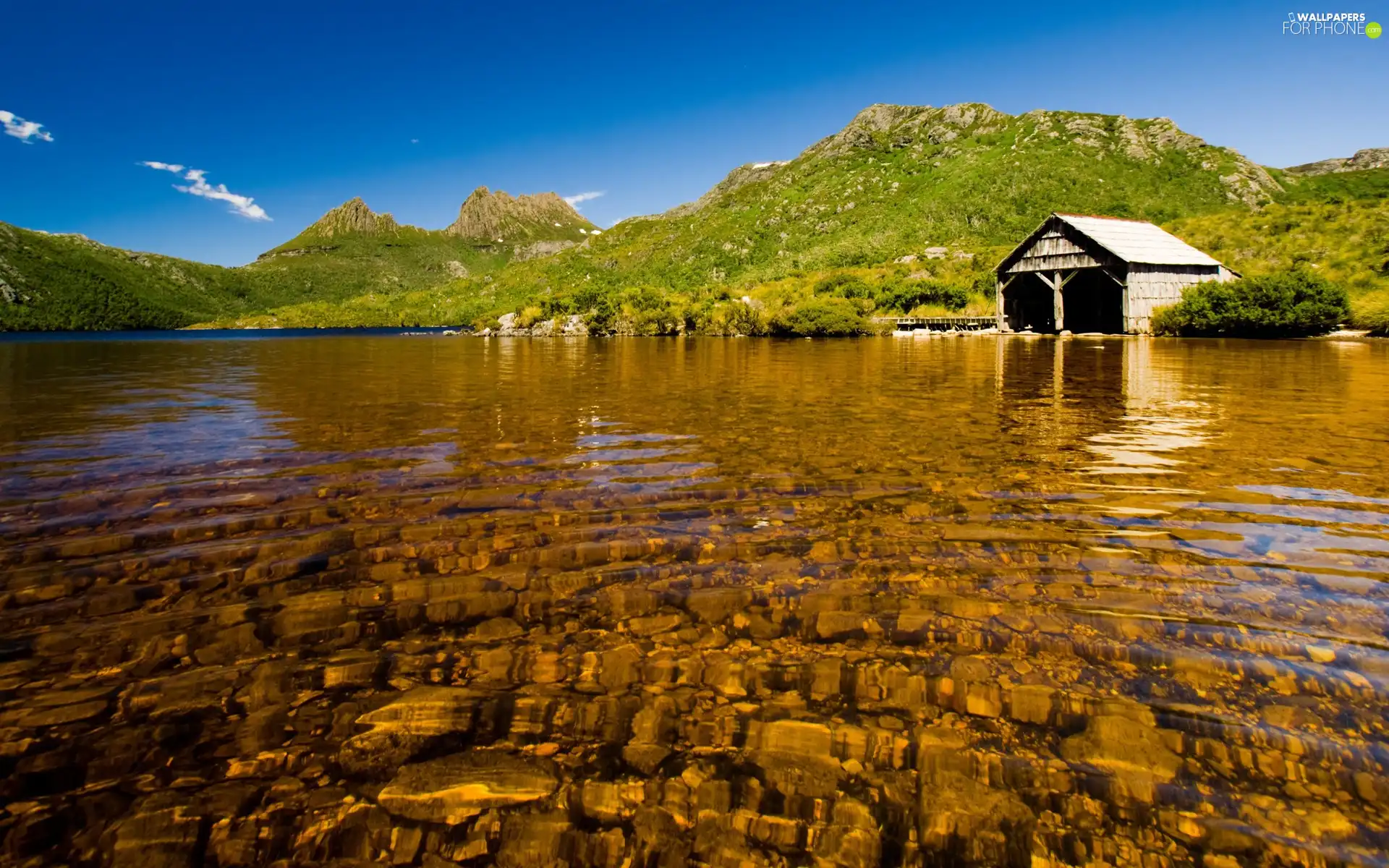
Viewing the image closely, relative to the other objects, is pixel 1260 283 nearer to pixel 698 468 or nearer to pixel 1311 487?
pixel 1311 487

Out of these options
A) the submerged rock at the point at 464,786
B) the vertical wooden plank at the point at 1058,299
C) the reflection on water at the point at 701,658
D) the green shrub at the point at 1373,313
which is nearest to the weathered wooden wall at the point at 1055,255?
the vertical wooden plank at the point at 1058,299

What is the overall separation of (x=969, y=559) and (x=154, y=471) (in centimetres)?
957

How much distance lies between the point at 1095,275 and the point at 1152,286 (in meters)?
4.45

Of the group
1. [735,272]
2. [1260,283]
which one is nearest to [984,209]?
[735,272]

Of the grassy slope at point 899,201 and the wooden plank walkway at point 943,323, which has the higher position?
the grassy slope at point 899,201

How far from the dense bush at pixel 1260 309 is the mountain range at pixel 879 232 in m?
6.45

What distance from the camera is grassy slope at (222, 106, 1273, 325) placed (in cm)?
8456

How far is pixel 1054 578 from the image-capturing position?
4.74 metres

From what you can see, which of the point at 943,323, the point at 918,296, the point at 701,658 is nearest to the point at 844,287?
the point at 918,296

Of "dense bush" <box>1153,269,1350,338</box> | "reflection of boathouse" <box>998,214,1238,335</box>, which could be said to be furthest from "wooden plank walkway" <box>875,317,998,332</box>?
"dense bush" <box>1153,269,1350,338</box>

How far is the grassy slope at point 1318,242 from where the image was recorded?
121ft

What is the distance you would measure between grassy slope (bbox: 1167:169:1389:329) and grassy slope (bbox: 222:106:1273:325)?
18.1 metres

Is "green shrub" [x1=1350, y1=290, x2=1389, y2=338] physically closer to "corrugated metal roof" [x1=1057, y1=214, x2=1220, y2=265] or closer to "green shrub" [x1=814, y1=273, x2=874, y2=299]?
"corrugated metal roof" [x1=1057, y1=214, x2=1220, y2=265]

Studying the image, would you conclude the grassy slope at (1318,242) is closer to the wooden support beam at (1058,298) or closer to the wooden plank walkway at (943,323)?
the wooden support beam at (1058,298)
